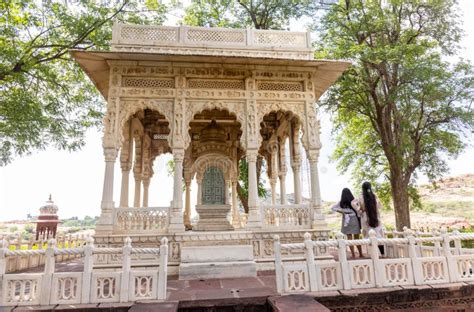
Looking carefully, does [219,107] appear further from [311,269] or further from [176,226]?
[311,269]

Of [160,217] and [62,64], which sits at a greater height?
[62,64]

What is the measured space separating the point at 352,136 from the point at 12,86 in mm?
18038

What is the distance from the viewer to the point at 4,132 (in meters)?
11.1

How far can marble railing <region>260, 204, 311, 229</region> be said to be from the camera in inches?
332

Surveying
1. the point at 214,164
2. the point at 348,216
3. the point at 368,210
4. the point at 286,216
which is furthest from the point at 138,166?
the point at 368,210

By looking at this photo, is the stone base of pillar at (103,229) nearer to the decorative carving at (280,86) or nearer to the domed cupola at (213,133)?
the domed cupola at (213,133)

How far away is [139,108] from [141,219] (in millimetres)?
3217

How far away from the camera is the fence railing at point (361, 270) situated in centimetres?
509

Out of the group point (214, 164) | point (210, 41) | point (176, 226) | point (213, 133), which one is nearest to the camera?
point (176, 226)

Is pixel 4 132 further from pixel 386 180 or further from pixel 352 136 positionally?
pixel 386 180

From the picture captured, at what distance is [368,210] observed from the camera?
741cm

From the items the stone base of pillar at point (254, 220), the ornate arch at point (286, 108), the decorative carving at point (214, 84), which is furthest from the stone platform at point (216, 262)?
the decorative carving at point (214, 84)

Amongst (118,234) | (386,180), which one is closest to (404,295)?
(118,234)

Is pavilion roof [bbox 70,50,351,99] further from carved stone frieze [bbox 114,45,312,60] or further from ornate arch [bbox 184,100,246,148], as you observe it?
ornate arch [bbox 184,100,246,148]
